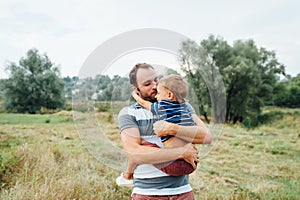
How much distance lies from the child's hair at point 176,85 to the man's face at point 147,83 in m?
0.05

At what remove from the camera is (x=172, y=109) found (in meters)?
1.35

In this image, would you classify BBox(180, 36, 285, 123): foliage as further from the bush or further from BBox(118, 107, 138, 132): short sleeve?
BBox(118, 107, 138, 132): short sleeve

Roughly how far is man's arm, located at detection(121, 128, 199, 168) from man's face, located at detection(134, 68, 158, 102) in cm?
15

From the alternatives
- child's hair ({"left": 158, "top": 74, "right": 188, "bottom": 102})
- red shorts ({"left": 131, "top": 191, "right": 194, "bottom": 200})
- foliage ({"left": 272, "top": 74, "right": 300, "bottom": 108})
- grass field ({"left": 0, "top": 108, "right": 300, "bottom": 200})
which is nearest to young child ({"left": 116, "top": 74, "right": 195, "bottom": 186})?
child's hair ({"left": 158, "top": 74, "right": 188, "bottom": 102})

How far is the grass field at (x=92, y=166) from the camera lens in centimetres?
340

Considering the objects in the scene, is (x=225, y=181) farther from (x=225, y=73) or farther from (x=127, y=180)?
(x=225, y=73)

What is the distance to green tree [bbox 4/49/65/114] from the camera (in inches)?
314

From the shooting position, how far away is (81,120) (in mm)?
1762

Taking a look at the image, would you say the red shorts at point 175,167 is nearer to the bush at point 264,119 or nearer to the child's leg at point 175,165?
Answer: the child's leg at point 175,165

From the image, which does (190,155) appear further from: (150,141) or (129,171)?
(129,171)

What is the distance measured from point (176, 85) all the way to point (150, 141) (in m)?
0.24

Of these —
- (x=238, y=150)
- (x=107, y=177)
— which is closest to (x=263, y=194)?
(x=107, y=177)

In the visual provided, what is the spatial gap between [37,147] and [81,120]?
3545mm

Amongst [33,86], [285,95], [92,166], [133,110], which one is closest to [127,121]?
[133,110]
